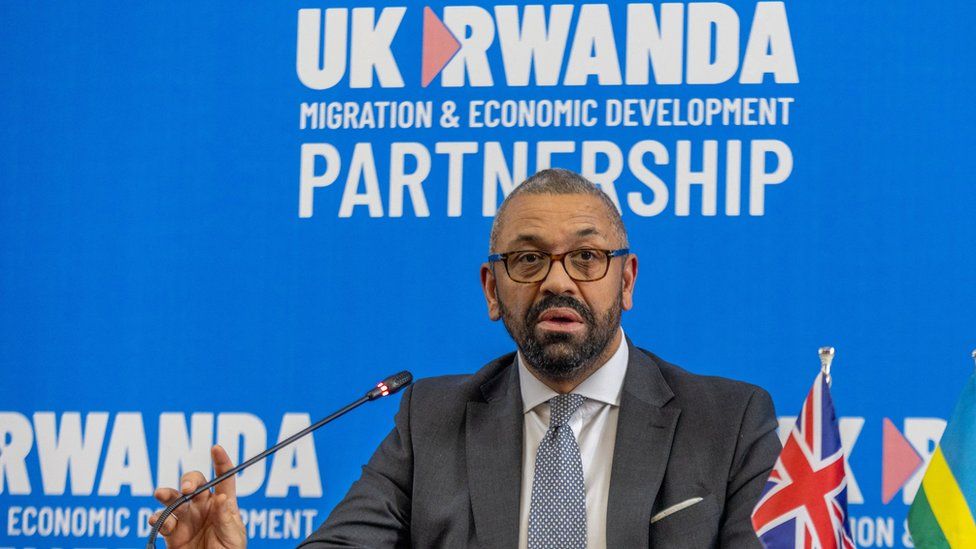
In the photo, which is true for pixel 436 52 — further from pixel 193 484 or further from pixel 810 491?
pixel 810 491

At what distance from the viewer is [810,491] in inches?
88.9

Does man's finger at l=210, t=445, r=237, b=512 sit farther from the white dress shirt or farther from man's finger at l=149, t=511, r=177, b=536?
the white dress shirt

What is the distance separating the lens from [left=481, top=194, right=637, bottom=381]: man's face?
274 centimetres

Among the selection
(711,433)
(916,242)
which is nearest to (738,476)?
(711,433)

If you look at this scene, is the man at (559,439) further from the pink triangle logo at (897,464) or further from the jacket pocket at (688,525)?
the pink triangle logo at (897,464)

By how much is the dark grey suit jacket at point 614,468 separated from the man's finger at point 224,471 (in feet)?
0.58

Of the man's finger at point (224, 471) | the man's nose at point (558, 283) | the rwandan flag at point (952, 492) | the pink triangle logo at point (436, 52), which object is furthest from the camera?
the pink triangle logo at point (436, 52)

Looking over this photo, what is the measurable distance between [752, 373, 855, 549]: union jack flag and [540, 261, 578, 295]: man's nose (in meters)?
0.61

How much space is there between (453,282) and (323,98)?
0.65 m

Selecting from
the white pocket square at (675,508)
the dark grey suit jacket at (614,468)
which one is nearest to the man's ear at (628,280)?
the dark grey suit jacket at (614,468)

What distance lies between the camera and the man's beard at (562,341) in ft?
8.96

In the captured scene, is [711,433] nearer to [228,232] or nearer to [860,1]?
[860,1]

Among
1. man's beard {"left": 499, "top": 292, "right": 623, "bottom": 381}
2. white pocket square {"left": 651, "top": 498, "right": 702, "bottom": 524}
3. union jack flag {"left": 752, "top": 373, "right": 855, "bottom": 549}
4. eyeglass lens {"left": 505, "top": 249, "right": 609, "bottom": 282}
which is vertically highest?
eyeglass lens {"left": 505, "top": 249, "right": 609, "bottom": 282}

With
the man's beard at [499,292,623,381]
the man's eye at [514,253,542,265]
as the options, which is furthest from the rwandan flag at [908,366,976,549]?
the man's eye at [514,253,542,265]
